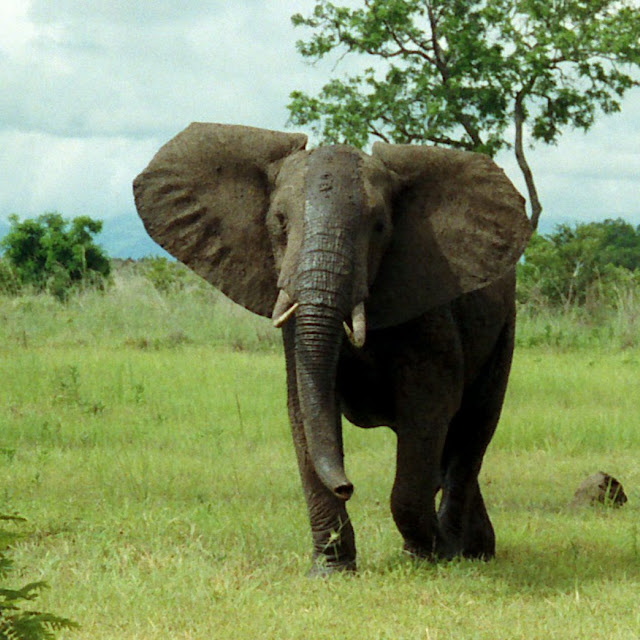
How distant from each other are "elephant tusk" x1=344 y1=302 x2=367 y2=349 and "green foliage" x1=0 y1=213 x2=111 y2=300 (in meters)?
19.5

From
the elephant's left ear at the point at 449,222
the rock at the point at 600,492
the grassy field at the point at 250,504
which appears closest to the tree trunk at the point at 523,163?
the grassy field at the point at 250,504

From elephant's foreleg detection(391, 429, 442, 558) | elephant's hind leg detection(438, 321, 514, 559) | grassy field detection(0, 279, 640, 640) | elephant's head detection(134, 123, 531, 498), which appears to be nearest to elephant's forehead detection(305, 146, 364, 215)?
elephant's head detection(134, 123, 531, 498)

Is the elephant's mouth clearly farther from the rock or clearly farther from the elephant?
the rock

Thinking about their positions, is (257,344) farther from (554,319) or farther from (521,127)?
(521,127)

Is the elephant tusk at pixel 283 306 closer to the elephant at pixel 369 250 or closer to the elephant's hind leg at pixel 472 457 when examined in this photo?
the elephant at pixel 369 250

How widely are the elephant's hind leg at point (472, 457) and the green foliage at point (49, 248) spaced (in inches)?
703

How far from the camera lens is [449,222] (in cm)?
662

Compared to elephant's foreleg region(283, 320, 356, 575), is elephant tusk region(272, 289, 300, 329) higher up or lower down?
higher up

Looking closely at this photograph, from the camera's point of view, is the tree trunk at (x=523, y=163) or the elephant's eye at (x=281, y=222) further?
the tree trunk at (x=523, y=163)

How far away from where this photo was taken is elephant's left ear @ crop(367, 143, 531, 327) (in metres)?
6.46

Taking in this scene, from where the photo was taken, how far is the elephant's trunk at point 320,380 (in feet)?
18.7

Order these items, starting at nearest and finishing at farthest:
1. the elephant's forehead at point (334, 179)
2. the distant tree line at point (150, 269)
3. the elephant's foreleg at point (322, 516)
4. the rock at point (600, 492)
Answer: the elephant's forehead at point (334, 179), the elephant's foreleg at point (322, 516), the rock at point (600, 492), the distant tree line at point (150, 269)

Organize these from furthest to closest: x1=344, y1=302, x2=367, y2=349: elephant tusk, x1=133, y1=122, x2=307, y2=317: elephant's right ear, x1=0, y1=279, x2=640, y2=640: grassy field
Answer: x1=133, y1=122, x2=307, y2=317: elephant's right ear → x1=0, y1=279, x2=640, y2=640: grassy field → x1=344, y1=302, x2=367, y2=349: elephant tusk

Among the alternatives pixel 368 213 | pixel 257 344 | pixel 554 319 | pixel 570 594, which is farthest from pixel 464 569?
pixel 554 319
